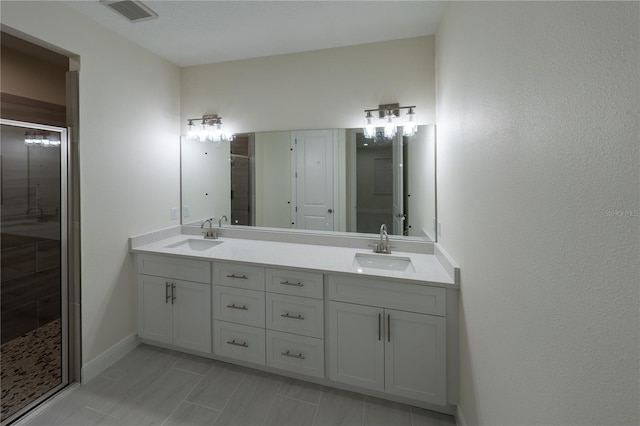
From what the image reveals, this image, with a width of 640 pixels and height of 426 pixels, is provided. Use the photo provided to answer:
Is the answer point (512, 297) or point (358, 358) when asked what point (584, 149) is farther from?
point (358, 358)

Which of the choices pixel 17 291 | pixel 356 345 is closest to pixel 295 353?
pixel 356 345

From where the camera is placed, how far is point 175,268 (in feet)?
7.06

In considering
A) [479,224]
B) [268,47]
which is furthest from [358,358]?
[268,47]

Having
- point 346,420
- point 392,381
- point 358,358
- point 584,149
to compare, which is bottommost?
point 346,420

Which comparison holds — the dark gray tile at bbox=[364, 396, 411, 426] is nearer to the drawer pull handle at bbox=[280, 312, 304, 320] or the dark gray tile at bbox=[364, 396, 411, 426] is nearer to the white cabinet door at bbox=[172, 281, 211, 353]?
the drawer pull handle at bbox=[280, 312, 304, 320]

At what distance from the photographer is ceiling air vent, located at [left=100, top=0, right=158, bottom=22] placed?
1.71m

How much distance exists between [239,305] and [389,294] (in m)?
1.10

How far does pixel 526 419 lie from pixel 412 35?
2.41 metres

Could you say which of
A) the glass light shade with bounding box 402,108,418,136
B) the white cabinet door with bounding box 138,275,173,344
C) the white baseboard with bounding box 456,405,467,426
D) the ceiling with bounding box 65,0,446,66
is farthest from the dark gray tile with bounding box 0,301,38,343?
the glass light shade with bounding box 402,108,418,136

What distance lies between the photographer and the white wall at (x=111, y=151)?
1.83 metres

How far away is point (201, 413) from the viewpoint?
1.65 metres

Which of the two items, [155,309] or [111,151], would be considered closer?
[111,151]

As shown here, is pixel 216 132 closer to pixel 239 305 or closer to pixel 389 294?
pixel 239 305

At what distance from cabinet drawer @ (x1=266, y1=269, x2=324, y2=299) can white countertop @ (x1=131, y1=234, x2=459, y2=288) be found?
6 cm
